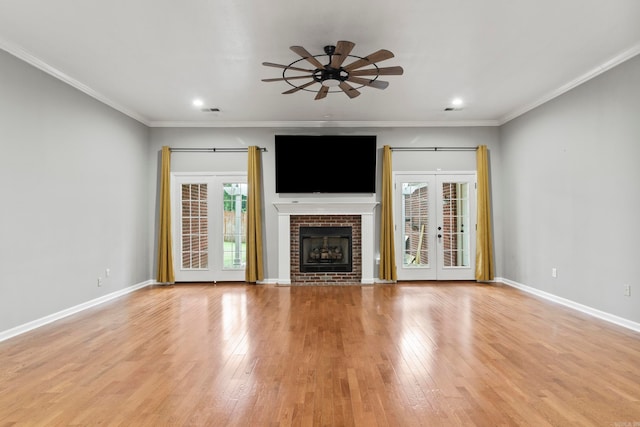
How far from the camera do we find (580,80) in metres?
4.79

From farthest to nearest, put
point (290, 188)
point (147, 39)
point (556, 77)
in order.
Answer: point (290, 188) < point (556, 77) < point (147, 39)

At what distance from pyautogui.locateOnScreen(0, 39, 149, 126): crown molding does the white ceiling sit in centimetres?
2

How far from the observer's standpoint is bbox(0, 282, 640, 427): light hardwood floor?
2254 millimetres

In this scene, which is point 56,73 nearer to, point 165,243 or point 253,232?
point 165,243

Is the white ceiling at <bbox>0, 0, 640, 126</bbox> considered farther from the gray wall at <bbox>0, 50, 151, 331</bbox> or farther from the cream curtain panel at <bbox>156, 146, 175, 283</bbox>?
the cream curtain panel at <bbox>156, 146, 175, 283</bbox>

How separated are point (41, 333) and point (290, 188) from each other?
4.30m

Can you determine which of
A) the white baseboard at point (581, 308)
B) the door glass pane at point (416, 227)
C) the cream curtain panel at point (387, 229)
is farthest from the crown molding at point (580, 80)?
the white baseboard at point (581, 308)

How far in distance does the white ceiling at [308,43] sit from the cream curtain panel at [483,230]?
149cm

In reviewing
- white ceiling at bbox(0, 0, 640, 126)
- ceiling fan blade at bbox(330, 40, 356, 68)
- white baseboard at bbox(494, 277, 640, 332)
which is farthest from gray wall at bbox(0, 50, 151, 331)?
white baseboard at bbox(494, 277, 640, 332)

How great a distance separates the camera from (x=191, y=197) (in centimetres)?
706

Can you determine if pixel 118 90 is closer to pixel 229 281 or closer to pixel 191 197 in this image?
pixel 191 197

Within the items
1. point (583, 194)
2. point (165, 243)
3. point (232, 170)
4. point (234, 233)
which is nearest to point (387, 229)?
point (234, 233)

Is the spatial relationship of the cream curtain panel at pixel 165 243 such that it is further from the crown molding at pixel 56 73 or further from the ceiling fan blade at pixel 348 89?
the ceiling fan blade at pixel 348 89

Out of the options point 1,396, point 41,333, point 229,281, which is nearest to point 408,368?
point 1,396
